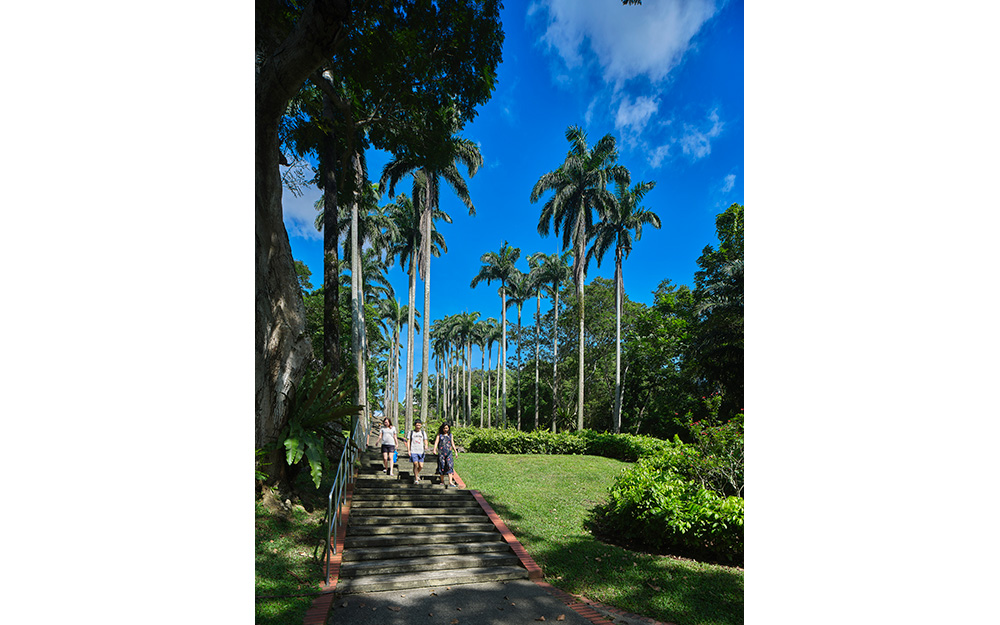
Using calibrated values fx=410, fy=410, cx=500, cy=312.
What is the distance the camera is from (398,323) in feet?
134

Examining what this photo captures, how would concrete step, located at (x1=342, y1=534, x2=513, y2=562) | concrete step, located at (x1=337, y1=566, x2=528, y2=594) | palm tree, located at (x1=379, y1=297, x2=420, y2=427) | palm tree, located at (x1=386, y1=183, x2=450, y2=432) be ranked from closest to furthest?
concrete step, located at (x1=337, y1=566, x2=528, y2=594) < concrete step, located at (x1=342, y1=534, x2=513, y2=562) < palm tree, located at (x1=386, y1=183, x2=450, y2=432) < palm tree, located at (x1=379, y1=297, x2=420, y2=427)

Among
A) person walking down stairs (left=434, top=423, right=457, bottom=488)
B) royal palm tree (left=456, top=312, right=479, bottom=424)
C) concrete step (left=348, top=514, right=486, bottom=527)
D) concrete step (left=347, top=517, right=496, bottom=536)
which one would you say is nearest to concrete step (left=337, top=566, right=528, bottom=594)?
concrete step (left=347, top=517, right=496, bottom=536)

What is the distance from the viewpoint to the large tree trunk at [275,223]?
3648 mm

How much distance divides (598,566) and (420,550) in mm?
2429

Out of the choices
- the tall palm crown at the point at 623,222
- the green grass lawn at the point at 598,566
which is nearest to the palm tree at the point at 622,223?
the tall palm crown at the point at 623,222

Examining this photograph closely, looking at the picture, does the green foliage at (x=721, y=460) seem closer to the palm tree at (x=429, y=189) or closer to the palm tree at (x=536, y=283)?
the palm tree at (x=429, y=189)

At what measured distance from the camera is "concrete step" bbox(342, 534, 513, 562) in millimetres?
5410

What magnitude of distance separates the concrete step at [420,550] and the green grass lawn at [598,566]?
1.79ft

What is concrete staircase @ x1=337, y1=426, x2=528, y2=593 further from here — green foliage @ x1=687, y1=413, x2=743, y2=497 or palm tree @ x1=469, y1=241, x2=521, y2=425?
palm tree @ x1=469, y1=241, x2=521, y2=425
